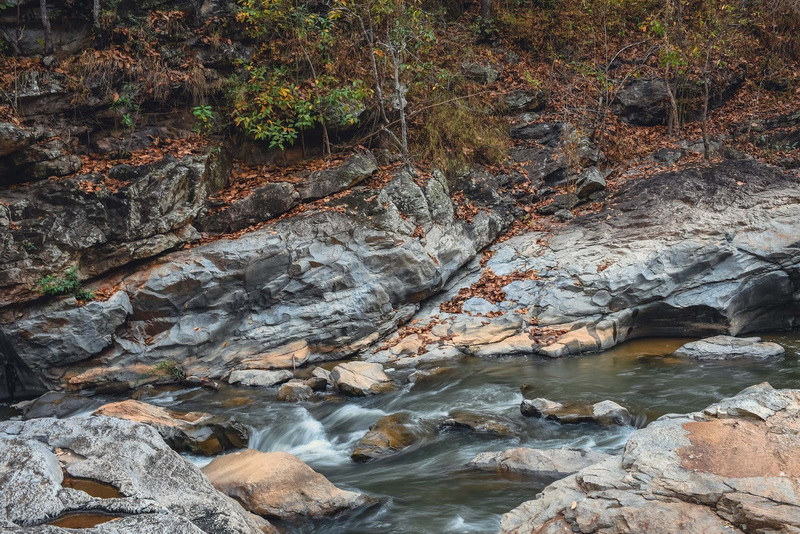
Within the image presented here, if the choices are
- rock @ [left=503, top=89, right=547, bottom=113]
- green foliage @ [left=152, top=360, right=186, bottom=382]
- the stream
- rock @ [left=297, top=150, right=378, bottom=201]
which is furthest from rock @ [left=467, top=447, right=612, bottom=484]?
rock @ [left=503, top=89, right=547, bottom=113]

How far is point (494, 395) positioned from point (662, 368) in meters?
2.90

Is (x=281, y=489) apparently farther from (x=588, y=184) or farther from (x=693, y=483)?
(x=588, y=184)

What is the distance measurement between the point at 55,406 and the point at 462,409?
5879mm

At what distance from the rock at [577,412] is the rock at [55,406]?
6368mm

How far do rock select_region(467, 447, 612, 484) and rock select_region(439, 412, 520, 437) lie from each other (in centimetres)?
87

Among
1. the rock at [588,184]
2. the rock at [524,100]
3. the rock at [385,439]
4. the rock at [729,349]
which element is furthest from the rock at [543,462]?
the rock at [524,100]

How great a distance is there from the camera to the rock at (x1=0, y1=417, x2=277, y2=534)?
302 cm

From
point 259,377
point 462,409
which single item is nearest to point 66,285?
point 259,377

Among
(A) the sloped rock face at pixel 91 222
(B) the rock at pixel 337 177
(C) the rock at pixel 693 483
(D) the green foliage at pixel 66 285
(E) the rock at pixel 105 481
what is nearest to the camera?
(E) the rock at pixel 105 481

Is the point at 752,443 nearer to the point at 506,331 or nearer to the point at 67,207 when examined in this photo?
the point at 506,331

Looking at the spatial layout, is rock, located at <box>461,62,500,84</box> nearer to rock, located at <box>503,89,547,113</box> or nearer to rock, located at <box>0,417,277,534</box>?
rock, located at <box>503,89,547,113</box>

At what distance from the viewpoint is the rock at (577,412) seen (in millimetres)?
6570

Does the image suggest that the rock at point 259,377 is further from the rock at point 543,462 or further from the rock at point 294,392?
the rock at point 543,462

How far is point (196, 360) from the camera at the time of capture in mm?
9703
